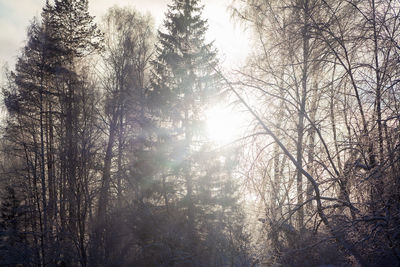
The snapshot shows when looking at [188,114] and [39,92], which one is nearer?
[39,92]

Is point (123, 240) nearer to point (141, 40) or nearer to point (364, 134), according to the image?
point (141, 40)

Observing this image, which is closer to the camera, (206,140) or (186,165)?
(206,140)

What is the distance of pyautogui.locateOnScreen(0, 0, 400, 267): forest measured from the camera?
3.49 metres

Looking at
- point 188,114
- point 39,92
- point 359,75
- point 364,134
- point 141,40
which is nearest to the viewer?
point 364,134

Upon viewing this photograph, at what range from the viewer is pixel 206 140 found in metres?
9.31

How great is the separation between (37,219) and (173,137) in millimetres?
6838

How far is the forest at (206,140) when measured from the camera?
137 inches

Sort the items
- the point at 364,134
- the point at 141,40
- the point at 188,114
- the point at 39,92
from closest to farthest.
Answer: the point at 364,134
the point at 39,92
the point at 188,114
the point at 141,40

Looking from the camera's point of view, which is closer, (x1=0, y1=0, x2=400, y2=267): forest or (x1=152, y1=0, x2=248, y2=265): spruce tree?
(x1=0, y1=0, x2=400, y2=267): forest

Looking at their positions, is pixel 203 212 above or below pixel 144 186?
below

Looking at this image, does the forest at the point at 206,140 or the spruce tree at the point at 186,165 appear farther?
the spruce tree at the point at 186,165

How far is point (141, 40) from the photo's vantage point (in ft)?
54.6

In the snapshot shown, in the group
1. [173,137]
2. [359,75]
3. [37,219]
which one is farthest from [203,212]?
[359,75]

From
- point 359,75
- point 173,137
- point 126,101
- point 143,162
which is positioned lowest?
point 359,75
